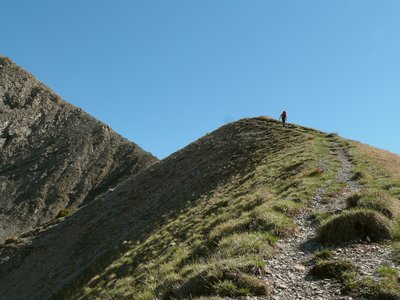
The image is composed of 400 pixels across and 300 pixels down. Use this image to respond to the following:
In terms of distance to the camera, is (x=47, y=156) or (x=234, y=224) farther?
(x=47, y=156)

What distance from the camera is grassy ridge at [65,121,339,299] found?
1141cm

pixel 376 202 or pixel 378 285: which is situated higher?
pixel 376 202

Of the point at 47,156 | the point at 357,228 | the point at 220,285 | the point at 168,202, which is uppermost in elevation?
the point at 47,156

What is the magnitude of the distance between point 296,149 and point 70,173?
8530 cm

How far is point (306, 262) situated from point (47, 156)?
395ft

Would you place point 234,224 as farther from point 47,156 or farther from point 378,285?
point 47,156

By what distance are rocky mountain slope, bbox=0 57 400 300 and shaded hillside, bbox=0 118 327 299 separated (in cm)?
21

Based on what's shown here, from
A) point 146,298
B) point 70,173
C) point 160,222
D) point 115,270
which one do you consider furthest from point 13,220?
point 146,298

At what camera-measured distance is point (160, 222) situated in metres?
35.3

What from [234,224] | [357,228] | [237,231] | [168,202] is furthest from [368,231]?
[168,202]

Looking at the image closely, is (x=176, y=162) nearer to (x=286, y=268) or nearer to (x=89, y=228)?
(x=89, y=228)

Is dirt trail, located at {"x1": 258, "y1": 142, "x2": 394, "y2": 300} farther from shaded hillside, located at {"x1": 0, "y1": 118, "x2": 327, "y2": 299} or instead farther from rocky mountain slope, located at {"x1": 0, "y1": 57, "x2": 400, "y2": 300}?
shaded hillside, located at {"x1": 0, "y1": 118, "x2": 327, "y2": 299}

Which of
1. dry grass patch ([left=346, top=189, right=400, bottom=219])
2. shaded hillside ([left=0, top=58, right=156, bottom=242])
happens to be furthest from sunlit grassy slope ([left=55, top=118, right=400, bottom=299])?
shaded hillside ([left=0, top=58, right=156, bottom=242])

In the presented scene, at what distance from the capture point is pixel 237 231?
1714cm
